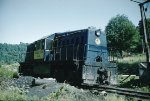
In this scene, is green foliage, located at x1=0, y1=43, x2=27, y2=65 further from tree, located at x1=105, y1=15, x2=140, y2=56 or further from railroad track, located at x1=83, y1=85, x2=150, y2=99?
railroad track, located at x1=83, y1=85, x2=150, y2=99

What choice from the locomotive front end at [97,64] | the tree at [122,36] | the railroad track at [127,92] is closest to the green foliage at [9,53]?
the tree at [122,36]

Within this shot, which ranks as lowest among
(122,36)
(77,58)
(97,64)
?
(97,64)

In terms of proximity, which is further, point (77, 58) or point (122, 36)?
point (122, 36)

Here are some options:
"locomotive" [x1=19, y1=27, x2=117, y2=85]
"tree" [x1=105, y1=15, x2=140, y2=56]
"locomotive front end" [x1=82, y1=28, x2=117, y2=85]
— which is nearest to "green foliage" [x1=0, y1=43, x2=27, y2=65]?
"tree" [x1=105, y1=15, x2=140, y2=56]

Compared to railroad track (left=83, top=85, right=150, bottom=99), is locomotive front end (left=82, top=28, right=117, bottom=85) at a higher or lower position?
higher

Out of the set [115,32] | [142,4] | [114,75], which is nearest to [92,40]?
[114,75]

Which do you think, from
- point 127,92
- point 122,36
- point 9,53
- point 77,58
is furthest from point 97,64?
point 9,53

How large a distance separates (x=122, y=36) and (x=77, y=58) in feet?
108

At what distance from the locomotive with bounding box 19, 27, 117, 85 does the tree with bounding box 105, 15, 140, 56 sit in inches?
1134

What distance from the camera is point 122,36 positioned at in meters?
44.7

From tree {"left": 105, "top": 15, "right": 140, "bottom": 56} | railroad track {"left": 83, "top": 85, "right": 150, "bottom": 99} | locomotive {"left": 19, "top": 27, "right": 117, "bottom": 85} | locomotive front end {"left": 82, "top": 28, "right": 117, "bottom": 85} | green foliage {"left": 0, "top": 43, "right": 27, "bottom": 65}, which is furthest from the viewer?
green foliage {"left": 0, "top": 43, "right": 27, "bottom": 65}

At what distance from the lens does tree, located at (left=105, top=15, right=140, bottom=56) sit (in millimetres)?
44062

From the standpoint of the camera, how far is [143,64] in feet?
51.1

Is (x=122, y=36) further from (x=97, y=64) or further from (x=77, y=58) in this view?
(x=97, y=64)
